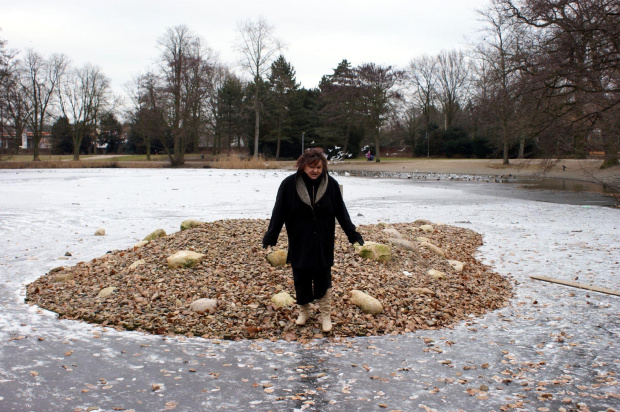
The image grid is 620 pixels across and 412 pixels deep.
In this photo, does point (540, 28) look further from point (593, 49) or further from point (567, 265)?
point (567, 265)

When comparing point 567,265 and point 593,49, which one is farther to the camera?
point 593,49

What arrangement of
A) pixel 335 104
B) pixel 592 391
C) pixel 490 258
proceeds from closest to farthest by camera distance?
pixel 592 391, pixel 490 258, pixel 335 104

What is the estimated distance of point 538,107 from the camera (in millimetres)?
19078

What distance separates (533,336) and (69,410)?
3836 millimetres

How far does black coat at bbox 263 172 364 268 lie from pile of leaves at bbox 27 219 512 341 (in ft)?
2.44

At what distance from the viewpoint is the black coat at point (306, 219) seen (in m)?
4.50

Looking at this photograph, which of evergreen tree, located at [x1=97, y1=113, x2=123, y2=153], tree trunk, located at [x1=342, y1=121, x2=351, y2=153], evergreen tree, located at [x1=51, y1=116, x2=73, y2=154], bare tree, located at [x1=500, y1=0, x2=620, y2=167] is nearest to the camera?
bare tree, located at [x1=500, y1=0, x2=620, y2=167]

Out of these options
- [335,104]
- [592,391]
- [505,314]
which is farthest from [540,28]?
[335,104]

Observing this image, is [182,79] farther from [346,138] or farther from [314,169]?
[314,169]

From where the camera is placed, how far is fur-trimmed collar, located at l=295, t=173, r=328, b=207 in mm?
4480

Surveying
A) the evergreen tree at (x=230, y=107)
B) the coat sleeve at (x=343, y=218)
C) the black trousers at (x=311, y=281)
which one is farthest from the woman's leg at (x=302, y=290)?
the evergreen tree at (x=230, y=107)

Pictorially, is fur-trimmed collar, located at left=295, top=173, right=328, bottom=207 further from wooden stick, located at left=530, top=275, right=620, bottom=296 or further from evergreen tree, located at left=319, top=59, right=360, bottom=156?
evergreen tree, located at left=319, top=59, right=360, bottom=156

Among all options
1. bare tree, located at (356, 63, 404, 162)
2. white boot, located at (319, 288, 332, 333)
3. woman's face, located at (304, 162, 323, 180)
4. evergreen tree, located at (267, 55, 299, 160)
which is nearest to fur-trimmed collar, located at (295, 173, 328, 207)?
woman's face, located at (304, 162, 323, 180)

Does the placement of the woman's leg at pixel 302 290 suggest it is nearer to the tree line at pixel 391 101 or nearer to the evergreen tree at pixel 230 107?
the tree line at pixel 391 101
